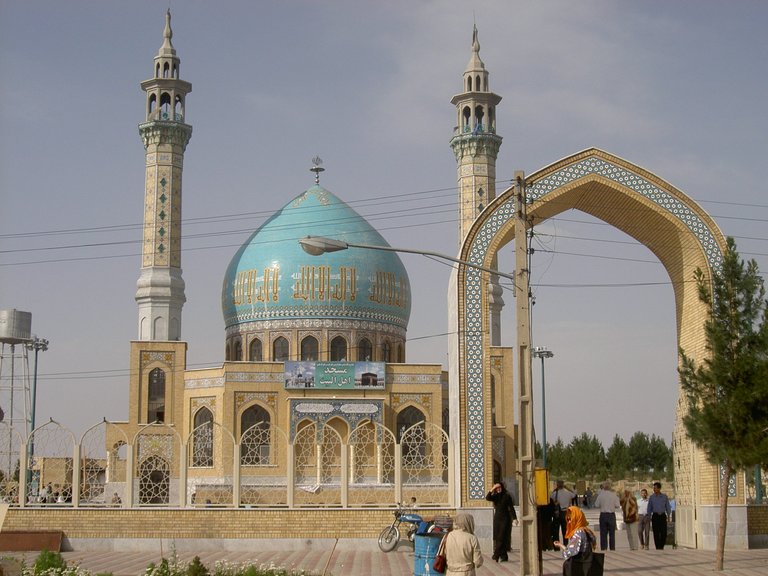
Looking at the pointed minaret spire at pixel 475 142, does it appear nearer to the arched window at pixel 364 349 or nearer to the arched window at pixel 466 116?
the arched window at pixel 466 116

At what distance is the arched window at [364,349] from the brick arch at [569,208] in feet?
56.4

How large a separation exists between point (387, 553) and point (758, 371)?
606 centimetres

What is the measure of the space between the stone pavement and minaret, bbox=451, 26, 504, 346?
18.1m

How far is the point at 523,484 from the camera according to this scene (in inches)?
457

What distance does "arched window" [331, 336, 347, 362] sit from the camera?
116 feet

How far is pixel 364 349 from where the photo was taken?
117 feet

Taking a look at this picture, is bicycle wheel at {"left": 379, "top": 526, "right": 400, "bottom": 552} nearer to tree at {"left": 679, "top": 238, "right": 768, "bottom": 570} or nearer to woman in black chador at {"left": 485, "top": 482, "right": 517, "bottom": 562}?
woman in black chador at {"left": 485, "top": 482, "right": 517, "bottom": 562}

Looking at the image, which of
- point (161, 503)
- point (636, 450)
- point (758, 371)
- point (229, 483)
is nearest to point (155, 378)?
point (229, 483)

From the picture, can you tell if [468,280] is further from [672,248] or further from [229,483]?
[229,483]

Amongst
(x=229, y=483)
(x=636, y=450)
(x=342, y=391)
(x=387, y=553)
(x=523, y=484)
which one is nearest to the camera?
(x=523, y=484)

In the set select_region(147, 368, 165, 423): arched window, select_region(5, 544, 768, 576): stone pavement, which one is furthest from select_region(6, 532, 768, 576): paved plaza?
select_region(147, 368, 165, 423): arched window

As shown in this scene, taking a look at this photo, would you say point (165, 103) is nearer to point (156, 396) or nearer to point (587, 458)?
point (156, 396)

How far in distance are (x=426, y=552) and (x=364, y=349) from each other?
2396cm

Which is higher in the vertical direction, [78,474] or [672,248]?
[672,248]
